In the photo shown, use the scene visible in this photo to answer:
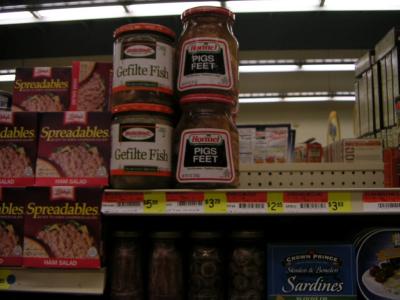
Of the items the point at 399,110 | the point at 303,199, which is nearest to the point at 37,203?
the point at 303,199

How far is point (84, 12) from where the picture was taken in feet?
→ 16.7

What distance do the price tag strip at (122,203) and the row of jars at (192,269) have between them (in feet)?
0.35

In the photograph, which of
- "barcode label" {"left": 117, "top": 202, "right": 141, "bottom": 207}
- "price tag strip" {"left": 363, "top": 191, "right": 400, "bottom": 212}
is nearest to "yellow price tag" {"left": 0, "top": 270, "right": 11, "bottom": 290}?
"barcode label" {"left": 117, "top": 202, "right": 141, "bottom": 207}

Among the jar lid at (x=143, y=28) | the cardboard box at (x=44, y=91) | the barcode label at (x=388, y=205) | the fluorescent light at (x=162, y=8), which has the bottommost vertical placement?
the barcode label at (x=388, y=205)

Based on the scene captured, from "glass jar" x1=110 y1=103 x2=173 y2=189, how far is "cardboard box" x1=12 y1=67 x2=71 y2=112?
0.84 feet

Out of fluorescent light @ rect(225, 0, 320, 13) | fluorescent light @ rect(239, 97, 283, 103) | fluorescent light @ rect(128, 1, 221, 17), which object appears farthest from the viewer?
fluorescent light @ rect(239, 97, 283, 103)

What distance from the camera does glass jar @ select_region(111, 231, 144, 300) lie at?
3.92ft

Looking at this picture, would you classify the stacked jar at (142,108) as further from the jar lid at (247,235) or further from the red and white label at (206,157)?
the jar lid at (247,235)

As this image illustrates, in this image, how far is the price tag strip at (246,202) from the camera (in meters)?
1.12

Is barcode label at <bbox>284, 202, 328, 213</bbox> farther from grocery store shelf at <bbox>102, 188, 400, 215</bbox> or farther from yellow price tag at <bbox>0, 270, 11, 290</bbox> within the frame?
yellow price tag at <bbox>0, 270, 11, 290</bbox>

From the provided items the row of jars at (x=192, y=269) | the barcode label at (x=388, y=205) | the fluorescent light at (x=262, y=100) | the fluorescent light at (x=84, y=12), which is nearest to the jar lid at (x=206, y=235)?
the row of jars at (x=192, y=269)

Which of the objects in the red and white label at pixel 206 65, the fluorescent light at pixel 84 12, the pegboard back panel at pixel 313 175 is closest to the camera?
the red and white label at pixel 206 65

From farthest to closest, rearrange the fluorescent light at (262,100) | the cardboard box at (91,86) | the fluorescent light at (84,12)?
the fluorescent light at (262,100) → the fluorescent light at (84,12) → the cardboard box at (91,86)

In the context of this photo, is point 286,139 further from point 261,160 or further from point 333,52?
point 333,52
